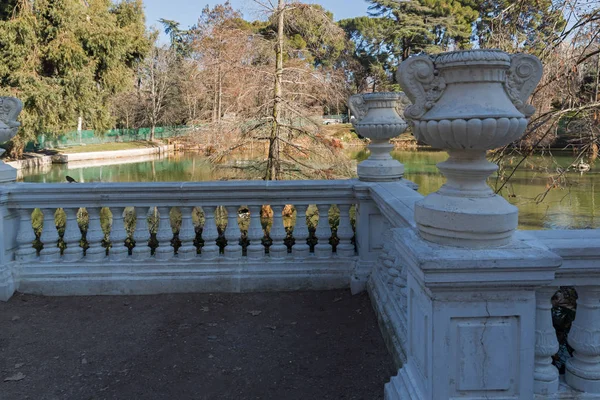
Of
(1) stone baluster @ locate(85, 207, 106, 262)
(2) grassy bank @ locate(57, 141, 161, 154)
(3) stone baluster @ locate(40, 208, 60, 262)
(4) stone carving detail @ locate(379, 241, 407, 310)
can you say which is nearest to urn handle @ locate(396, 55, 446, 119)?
(4) stone carving detail @ locate(379, 241, 407, 310)

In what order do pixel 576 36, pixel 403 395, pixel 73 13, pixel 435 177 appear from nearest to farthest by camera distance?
pixel 403 395 < pixel 576 36 < pixel 435 177 < pixel 73 13

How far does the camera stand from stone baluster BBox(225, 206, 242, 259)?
426 cm

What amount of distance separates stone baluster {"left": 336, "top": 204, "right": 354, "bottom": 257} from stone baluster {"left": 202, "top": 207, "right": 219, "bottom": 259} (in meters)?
1.06

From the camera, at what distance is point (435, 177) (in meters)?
20.2

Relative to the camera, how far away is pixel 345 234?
430 centimetres

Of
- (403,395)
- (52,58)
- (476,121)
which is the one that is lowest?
(403,395)

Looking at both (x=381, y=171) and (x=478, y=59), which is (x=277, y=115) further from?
(x=478, y=59)

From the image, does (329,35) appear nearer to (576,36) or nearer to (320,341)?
(576,36)

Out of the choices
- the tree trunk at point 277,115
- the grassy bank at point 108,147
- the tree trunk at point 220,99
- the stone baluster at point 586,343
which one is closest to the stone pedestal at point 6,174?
the stone baluster at point 586,343

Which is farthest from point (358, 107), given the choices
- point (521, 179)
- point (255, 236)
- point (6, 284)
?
point (521, 179)

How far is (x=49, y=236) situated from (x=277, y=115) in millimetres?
7216

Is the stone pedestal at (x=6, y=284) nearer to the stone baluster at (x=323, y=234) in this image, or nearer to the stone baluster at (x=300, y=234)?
the stone baluster at (x=300, y=234)

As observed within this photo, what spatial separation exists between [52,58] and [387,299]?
2409 centimetres

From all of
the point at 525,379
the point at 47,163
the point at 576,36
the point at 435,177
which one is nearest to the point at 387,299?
the point at 525,379
